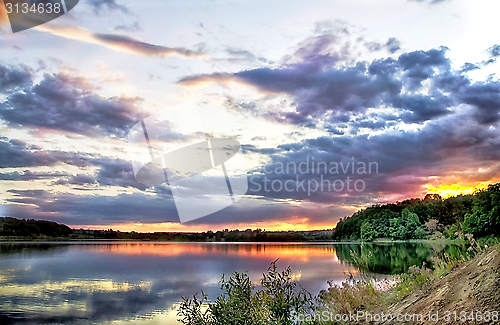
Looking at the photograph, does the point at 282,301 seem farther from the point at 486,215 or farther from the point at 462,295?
the point at 486,215

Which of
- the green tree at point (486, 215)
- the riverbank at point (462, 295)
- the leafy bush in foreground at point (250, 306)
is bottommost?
the leafy bush in foreground at point (250, 306)

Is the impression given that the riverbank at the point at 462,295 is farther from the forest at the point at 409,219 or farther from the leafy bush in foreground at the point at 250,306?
the forest at the point at 409,219

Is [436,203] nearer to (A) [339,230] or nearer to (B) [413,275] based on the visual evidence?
(A) [339,230]

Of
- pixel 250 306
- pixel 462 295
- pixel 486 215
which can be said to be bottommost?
pixel 250 306

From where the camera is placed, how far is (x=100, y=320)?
25.0m

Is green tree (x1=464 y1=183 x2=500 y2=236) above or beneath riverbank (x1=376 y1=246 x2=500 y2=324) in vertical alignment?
above

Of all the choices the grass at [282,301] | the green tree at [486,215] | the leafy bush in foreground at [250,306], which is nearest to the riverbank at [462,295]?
the grass at [282,301]

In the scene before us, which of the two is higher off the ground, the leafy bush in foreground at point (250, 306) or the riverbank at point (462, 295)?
the riverbank at point (462, 295)

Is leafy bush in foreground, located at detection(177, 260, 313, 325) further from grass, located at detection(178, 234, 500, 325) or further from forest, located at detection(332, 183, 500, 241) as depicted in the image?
forest, located at detection(332, 183, 500, 241)

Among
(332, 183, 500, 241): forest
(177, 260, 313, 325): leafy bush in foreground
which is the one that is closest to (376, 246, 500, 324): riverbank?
(177, 260, 313, 325): leafy bush in foreground

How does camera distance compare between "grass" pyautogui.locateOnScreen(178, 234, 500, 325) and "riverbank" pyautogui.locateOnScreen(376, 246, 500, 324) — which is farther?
"grass" pyautogui.locateOnScreen(178, 234, 500, 325)

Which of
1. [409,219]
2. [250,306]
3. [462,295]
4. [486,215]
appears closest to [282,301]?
[250,306]

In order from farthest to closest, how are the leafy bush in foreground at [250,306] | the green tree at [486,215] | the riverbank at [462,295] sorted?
the green tree at [486,215]
the leafy bush in foreground at [250,306]
the riverbank at [462,295]

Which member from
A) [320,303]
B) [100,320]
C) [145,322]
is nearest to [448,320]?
[320,303]
